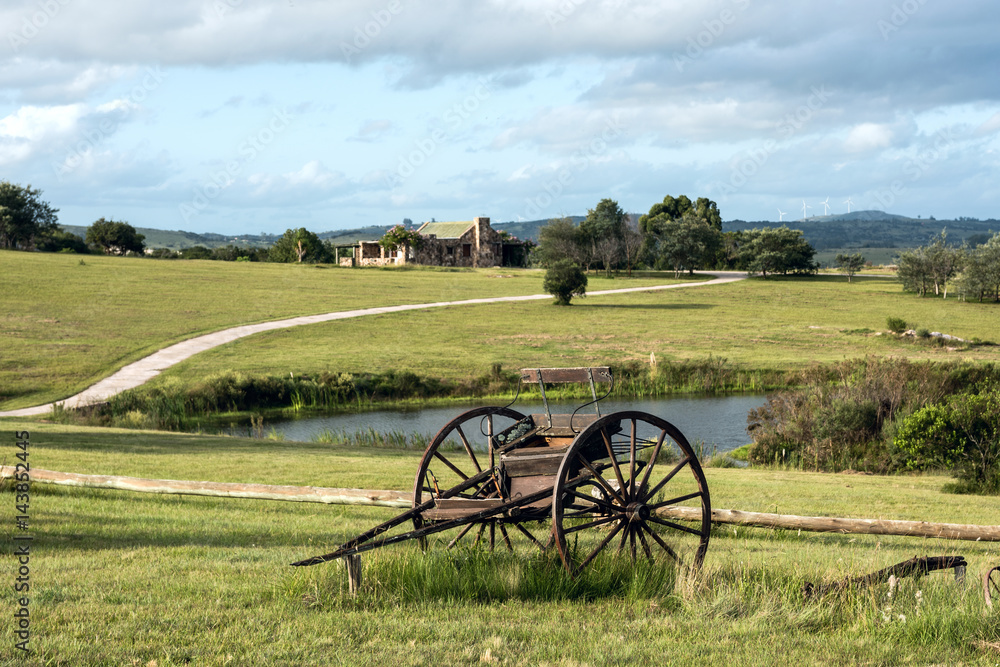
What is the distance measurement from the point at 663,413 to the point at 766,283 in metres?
52.7

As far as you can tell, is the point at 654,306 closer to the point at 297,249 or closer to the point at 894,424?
the point at 894,424

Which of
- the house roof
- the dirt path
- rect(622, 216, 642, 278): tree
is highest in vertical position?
the house roof

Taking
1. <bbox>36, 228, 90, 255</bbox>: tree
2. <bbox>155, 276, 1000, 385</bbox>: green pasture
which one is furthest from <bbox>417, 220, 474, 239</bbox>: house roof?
<bbox>155, 276, 1000, 385</bbox>: green pasture

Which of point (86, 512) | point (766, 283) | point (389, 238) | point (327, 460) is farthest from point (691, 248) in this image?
point (86, 512)

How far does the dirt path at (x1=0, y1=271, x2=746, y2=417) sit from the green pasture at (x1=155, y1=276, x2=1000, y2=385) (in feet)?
3.64

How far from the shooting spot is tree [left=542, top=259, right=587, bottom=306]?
57344 mm

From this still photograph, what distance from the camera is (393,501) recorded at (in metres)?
10.4

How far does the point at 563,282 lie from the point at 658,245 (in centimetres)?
3534

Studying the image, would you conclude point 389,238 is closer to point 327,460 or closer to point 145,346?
point 145,346

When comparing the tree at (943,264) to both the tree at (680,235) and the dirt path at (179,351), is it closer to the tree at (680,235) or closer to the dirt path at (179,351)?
the tree at (680,235)

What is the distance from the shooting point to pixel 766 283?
78.3 metres

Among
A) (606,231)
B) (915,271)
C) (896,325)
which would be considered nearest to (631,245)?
(606,231)

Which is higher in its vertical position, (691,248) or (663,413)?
(691,248)

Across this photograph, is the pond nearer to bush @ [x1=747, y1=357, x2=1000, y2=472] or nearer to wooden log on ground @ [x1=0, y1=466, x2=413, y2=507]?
bush @ [x1=747, y1=357, x2=1000, y2=472]
